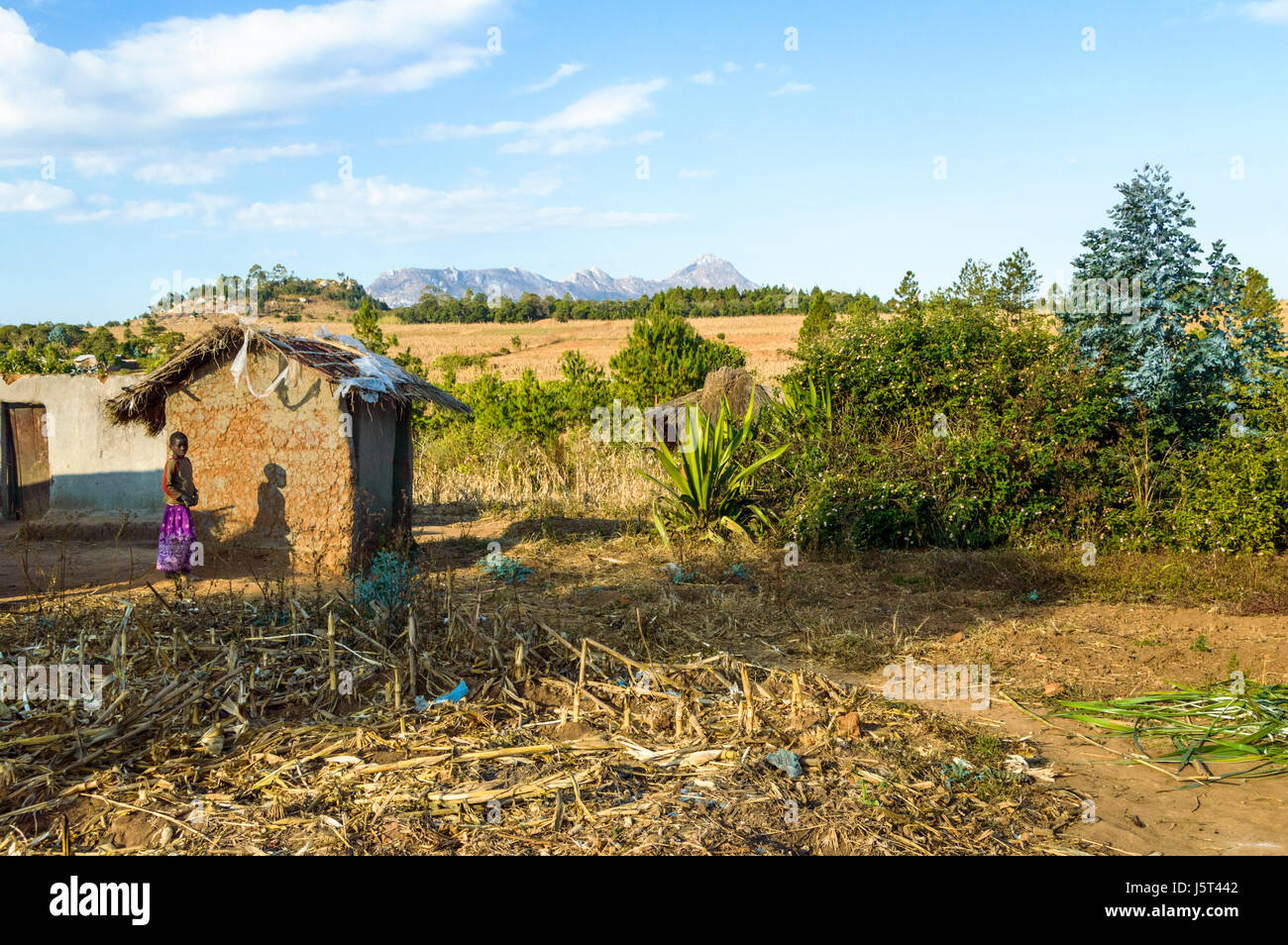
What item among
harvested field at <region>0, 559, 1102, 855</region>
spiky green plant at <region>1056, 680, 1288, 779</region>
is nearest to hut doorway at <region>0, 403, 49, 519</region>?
harvested field at <region>0, 559, 1102, 855</region>

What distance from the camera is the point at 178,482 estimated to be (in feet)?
24.5

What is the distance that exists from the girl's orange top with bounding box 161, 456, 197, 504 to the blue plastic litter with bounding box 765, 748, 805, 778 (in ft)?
19.2

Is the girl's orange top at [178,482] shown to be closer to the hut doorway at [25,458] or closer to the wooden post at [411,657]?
the wooden post at [411,657]

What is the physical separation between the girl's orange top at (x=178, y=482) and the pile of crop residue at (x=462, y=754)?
2347 millimetres

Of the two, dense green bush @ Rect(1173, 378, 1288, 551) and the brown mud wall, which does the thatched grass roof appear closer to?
the brown mud wall

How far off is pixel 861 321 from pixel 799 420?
1421 mm

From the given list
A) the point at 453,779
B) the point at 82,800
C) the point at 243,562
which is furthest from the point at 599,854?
the point at 243,562

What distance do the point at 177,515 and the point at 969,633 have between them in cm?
668

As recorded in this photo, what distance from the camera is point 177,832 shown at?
3271mm

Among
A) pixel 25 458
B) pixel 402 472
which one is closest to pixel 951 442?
pixel 402 472

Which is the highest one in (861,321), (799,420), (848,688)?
(861,321)

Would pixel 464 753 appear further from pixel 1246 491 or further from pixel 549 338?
pixel 549 338
